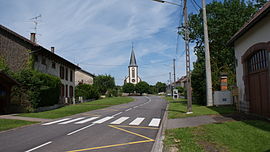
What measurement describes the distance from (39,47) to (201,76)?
57.2 ft

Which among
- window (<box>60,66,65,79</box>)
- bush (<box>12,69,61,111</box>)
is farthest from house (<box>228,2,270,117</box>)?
window (<box>60,66,65,79</box>)

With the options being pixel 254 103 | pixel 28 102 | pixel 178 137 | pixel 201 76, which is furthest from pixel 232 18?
pixel 28 102

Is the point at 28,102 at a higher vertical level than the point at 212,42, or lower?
lower

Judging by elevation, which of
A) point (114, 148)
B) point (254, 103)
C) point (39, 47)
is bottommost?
point (114, 148)

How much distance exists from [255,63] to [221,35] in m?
14.1

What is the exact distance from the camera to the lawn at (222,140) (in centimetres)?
557

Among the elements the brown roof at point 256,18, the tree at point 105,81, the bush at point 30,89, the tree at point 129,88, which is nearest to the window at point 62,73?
the bush at point 30,89

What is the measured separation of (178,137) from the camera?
7277 millimetres

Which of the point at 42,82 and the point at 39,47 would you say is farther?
the point at 39,47

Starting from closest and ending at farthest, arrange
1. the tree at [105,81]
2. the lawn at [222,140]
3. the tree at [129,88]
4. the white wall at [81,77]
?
the lawn at [222,140], the white wall at [81,77], the tree at [105,81], the tree at [129,88]

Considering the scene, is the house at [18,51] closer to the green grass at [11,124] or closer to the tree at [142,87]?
the green grass at [11,124]

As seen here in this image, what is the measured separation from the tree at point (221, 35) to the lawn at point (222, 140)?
50.0 feet

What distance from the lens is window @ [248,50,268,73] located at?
35.5ft

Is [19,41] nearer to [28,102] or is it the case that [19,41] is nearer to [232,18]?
[28,102]
